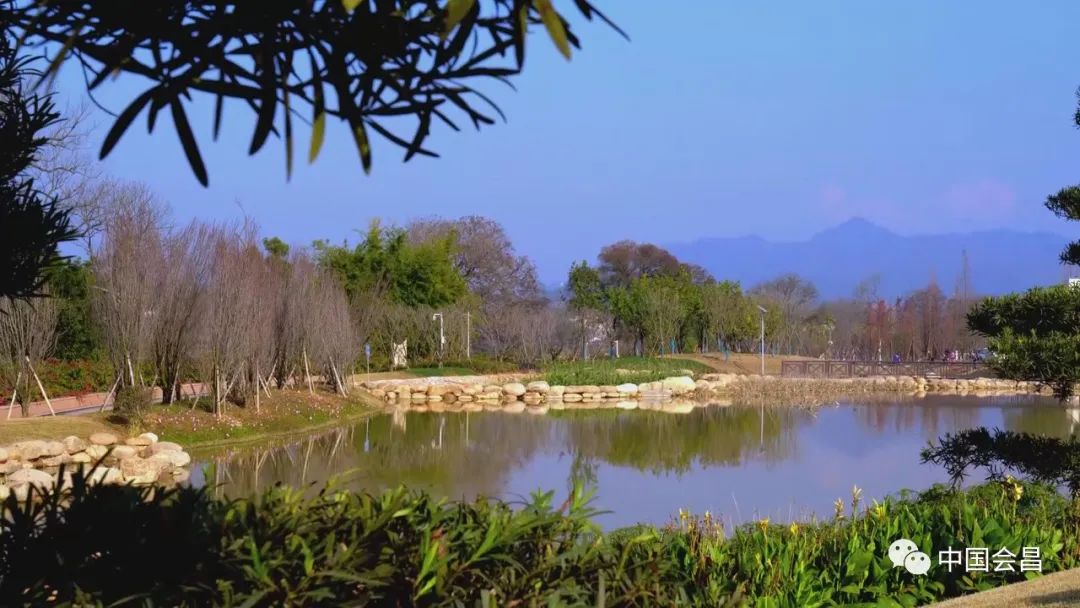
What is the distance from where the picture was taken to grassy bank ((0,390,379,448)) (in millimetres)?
11695

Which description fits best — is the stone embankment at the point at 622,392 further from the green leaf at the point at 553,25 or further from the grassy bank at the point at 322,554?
the green leaf at the point at 553,25

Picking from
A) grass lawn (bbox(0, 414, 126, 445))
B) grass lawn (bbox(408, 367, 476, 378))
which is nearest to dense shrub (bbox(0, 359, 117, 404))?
grass lawn (bbox(0, 414, 126, 445))

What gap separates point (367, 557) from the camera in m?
2.51

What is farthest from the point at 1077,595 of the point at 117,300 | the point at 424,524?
the point at 117,300

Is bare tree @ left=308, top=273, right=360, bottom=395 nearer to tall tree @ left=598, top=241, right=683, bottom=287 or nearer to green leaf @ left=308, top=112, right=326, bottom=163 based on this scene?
green leaf @ left=308, top=112, right=326, bottom=163

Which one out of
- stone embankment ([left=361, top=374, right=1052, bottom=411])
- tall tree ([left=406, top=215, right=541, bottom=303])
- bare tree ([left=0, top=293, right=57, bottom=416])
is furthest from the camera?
tall tree ([left=406, top=215, right=541, bottom=303])

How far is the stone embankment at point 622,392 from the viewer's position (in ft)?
77.9

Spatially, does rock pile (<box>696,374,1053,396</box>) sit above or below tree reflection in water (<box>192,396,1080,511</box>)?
above

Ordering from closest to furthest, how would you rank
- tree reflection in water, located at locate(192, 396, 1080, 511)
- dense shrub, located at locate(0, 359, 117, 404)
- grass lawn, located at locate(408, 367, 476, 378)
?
1. tree reflection in water, located at locate(192, 396, 1080, 511)
2. dense shrub, located at locate(0, 359, 117, 404)
3. grass lawn, located at locate(408, 367, 476, 378)

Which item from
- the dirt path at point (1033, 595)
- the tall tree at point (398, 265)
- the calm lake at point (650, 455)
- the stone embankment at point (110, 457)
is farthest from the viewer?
the tall tree at point (398, 265)

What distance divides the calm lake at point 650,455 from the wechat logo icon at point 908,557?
2.37 metres

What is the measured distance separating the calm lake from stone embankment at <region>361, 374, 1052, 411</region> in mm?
2402

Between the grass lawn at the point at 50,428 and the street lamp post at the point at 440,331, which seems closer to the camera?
the grass lawn at the point at 50,428

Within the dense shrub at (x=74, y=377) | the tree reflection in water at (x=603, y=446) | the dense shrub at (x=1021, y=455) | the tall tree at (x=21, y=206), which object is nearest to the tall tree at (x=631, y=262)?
the tree reflection in water at (x=603, y=446)
